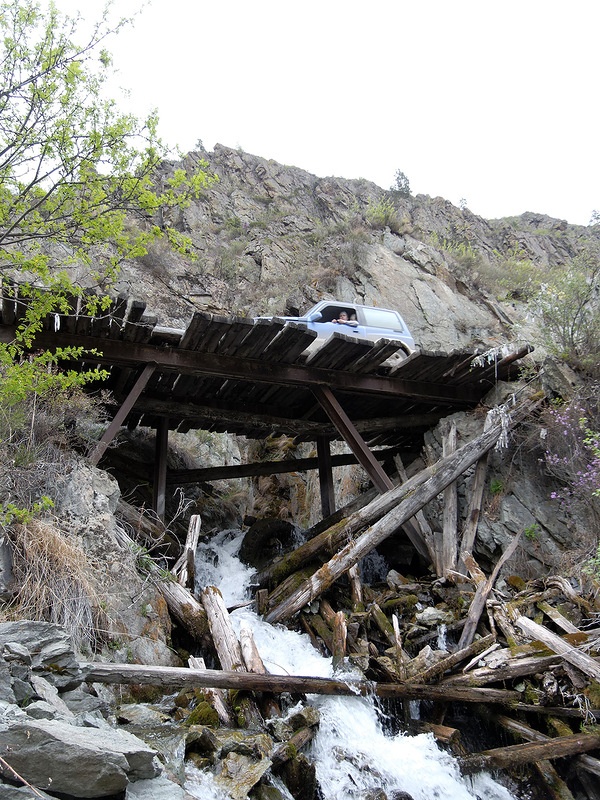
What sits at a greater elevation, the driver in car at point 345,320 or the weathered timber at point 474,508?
the driver in car at point 345,320

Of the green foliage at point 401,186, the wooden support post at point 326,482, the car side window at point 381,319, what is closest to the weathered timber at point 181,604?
the wooden support post at point 326,482

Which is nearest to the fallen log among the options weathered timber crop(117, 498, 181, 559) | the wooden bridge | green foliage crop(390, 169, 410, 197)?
the wooden bridge

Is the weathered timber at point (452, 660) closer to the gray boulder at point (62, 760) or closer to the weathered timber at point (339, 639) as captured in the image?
the weathered timber at point (339, 639)

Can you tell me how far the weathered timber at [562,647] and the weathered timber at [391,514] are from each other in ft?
7.18

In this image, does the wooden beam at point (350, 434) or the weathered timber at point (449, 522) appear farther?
the wooden beam at point (350, 434)

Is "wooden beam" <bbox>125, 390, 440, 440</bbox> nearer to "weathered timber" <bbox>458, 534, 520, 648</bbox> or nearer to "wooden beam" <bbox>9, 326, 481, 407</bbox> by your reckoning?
"wooden beam" <bbox>9, 326, 481, 407</bbox>

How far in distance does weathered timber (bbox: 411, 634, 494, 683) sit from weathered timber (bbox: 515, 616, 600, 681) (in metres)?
0.41

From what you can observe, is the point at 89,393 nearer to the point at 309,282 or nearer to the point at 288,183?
the point at 309,282

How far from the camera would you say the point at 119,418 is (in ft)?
23.3

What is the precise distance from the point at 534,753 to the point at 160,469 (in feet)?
21.6

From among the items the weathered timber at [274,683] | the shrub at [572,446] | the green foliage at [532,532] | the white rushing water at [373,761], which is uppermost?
the shrub at [572,446]

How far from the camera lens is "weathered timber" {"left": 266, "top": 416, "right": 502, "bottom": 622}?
7.01 m

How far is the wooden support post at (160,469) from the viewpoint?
8961 millimetres

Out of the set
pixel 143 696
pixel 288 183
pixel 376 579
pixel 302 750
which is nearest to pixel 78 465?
pixel 143 696
